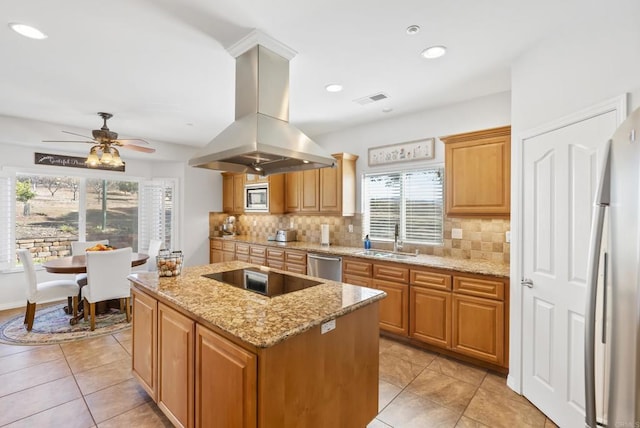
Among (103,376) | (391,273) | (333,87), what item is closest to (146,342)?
(103,376)

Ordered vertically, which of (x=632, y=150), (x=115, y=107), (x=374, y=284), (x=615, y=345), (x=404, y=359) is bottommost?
(x=404, y=359)

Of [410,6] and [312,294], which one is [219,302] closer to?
[312,294]

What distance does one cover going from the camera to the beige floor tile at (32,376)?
2428mm

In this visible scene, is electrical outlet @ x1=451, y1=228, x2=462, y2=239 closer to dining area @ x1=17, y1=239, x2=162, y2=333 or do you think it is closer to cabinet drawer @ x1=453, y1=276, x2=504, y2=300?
cabinet drawer @ x1=453, y1=276, x2=504, y2=300

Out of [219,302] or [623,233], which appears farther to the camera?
[219,302]

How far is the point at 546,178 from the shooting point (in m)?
2.11

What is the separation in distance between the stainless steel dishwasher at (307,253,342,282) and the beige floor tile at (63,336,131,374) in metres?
2.24

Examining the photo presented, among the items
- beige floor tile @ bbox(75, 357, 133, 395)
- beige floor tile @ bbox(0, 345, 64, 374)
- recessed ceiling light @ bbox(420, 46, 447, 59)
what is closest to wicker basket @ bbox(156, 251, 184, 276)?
beige floor tile @ bbox(75, 357, 133, 395)

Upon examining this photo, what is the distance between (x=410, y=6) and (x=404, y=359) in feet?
9.80

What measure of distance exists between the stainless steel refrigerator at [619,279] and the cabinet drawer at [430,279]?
1.89 metres

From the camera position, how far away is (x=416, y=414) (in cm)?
215

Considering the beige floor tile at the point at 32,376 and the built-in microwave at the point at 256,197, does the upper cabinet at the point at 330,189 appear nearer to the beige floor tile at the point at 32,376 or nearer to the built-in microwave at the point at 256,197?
the built-in microwave at the point at 256,197

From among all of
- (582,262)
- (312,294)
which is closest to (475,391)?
(582,262)

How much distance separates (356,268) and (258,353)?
242 centimetres
